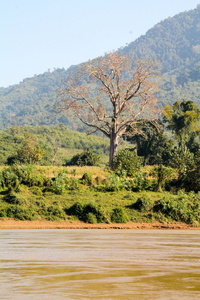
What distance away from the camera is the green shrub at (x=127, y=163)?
31.8m

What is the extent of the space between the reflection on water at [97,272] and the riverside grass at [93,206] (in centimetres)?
950

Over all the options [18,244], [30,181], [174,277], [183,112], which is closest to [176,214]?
[30,181]

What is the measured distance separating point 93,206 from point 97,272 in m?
14.2

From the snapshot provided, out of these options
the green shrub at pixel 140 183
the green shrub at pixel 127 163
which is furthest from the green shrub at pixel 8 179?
the green shrub at pixel 127 163

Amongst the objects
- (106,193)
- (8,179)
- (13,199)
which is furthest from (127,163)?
(13,199)

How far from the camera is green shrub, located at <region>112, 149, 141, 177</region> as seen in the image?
31837 millimetres

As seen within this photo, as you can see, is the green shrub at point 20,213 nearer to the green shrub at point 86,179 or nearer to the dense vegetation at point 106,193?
the dense vegetation at point 106,193

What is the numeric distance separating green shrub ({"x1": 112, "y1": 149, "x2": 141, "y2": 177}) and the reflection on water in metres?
19.1

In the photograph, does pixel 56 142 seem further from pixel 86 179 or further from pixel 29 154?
pixel 86 179

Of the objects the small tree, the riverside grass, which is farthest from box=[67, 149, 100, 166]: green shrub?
the riverside grass

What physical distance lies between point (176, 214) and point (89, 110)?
68.2ft

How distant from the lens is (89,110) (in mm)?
42344

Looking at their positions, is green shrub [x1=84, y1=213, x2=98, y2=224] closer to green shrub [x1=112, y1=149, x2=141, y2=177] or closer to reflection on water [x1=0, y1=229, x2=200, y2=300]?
reflection on water [x1=0, y1=229, x2=200, y2=300]

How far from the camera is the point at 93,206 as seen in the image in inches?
877
